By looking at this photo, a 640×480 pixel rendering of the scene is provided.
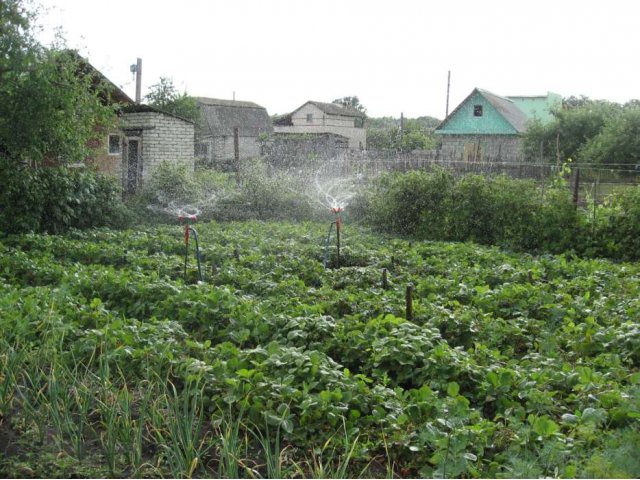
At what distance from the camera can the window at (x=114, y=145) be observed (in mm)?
18406

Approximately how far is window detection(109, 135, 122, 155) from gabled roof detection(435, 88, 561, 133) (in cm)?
2141

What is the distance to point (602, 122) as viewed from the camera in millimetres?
29094

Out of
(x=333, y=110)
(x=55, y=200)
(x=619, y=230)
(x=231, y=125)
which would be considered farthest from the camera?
(x=333, y=110)

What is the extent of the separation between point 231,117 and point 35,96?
28482 mm

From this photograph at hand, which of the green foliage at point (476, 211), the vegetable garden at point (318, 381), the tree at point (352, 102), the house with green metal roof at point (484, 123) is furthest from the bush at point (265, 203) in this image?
the tree at point (352, 102)

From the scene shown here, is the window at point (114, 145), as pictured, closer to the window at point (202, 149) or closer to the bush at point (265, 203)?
the bush at point (265, 203)

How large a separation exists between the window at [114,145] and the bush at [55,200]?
16.5 ft

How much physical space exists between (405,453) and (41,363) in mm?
2117

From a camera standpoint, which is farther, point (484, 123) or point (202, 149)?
point (484, 123)

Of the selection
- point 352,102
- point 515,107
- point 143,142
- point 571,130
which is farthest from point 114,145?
point 352,102

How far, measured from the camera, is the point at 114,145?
18547 mm

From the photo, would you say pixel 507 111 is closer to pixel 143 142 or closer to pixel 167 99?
pixel 167 99

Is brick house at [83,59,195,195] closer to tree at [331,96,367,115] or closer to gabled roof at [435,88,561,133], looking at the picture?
gabled roof at [435,88,561,133]

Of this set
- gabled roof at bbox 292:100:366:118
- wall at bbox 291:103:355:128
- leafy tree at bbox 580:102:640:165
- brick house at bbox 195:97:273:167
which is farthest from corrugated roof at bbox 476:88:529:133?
brick house at bbox 195:97:273:167
